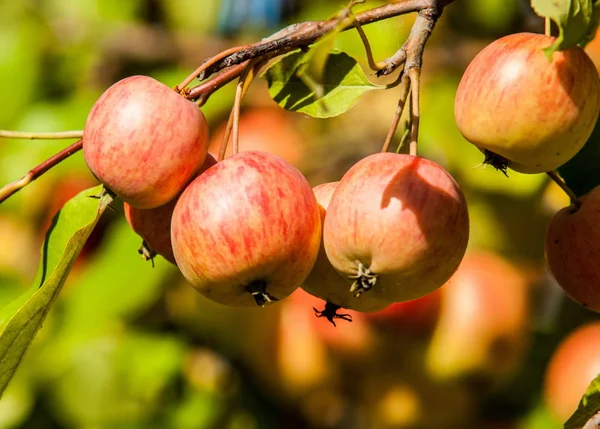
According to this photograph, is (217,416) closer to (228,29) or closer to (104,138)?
(228,29)

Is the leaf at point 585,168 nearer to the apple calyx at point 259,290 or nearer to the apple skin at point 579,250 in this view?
the apple skin at point 579,250

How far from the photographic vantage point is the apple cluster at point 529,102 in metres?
1.03

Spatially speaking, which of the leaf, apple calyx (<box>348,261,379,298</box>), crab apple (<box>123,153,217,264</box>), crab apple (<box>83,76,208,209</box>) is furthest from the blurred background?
apple calyx (<box>348,261,379,298</box>)

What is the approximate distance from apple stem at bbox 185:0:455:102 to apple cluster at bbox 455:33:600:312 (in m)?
0.11

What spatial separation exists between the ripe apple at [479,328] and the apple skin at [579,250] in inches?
59.2

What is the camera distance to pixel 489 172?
99.9 inches

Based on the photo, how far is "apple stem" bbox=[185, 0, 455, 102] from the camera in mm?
1168

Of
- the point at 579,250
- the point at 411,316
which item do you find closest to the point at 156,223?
the point at 579,250

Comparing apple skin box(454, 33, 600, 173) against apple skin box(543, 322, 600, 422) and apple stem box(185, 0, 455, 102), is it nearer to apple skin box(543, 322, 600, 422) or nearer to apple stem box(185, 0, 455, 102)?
apple stem box(185, 0, 455, 102)

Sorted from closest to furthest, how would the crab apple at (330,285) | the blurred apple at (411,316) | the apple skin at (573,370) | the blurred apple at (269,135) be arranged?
the crab apple at (330,285) < the apple skin at (573,370) < the blurred apple at (411,316) < the blurred apple at (269,135)

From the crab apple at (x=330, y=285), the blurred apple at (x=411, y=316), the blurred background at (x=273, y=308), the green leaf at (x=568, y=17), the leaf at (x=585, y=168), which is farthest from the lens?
the blurred apple at (x=411, y=316)

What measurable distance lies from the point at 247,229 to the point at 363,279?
0.15 meters

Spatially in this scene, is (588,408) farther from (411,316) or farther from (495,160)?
(411,316)

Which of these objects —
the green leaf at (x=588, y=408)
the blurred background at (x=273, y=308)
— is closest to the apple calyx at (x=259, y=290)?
the green leaf at (x=588, y=408)
